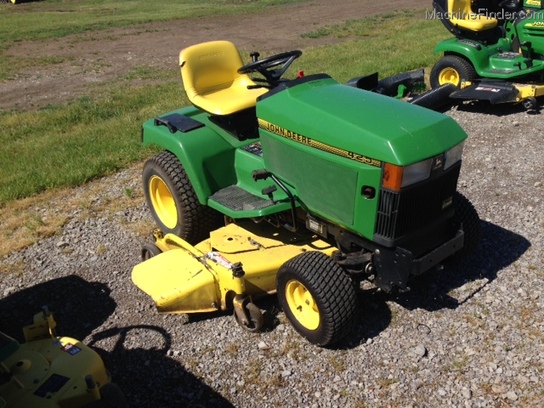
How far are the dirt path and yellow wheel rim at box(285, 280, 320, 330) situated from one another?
354 inches

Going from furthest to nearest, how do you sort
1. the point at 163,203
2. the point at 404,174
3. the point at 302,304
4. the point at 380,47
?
the point at 380,47 → the point at 163,203 → the point at 302,304 → the point at 404,174

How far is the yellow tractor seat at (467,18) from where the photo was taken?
7988mm

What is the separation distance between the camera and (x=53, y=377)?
9.52 feet

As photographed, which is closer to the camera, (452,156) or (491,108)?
(452,156)

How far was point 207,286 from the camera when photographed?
3.69m

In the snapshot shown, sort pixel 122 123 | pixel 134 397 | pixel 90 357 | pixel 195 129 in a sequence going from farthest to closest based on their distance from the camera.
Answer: pixel 122 123 < pixel 195 129 < pixel 134 397 < pixel 90 357

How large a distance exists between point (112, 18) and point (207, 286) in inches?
923

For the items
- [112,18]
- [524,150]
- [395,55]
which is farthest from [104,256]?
[112,18]

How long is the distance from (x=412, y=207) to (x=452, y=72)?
5.48 m

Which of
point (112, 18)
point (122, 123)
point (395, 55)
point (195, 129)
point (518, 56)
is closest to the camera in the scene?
point (195, 129)

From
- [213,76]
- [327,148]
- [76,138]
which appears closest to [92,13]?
[76,138]

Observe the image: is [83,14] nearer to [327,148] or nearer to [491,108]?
[491,108]

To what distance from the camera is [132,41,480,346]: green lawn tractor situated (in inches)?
130

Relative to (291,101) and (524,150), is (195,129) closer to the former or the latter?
(291,101)
